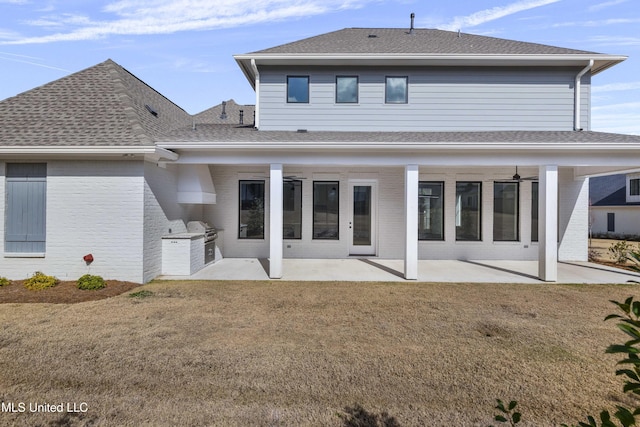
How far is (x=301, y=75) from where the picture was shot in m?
10.8

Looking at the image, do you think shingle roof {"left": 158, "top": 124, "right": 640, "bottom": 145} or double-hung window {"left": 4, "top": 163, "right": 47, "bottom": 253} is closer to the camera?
double-hung window {"left": 4, "top": 163, "right": 47, "bottom": 253}

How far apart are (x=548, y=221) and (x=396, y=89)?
20.0 ft

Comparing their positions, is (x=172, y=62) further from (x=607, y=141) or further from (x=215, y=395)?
(x=607, y=141)

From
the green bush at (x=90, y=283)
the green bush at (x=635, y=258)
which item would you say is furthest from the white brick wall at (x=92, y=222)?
the green bush at (x=635, y=258)

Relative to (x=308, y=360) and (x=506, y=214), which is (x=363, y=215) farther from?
(x=308, y=360)

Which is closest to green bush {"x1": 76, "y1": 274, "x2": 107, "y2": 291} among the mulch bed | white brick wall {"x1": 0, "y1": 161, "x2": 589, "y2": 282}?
the mulch bed

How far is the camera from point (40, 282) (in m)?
7.50

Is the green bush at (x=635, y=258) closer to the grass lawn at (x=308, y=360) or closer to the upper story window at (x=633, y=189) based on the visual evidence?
the grass lawn at (x=308, y=360)

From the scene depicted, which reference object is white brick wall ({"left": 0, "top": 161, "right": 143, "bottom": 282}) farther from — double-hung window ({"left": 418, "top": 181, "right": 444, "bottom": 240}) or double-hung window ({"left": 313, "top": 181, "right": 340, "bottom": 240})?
double-hung window ({"left": 418, "top": 181, "right": 444, "bottom": 240})

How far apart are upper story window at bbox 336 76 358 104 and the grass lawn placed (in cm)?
679

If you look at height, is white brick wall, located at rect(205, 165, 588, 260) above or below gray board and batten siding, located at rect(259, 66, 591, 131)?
below

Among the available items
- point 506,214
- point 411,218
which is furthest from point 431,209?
point 411,218

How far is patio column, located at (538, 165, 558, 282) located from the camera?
833 cm

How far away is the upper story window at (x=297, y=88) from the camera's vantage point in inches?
424
